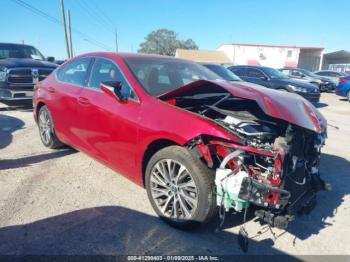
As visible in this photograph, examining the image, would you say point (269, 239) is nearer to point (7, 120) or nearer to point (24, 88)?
point (7, 120)

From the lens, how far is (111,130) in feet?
11.0

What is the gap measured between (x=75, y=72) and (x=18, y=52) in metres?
6.89

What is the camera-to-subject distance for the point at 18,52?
977cm

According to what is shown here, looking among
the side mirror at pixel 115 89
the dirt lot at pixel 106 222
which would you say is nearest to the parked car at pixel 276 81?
the dirt lot at pixel 106 222

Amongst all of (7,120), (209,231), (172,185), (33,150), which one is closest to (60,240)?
(172,185)

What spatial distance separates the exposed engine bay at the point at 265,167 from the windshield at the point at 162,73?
970 millimetres

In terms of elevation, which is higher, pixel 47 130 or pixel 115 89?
pixel 115 89

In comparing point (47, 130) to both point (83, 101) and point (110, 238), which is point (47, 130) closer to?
point (83, 101)

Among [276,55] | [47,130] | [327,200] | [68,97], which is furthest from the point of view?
[276,55]

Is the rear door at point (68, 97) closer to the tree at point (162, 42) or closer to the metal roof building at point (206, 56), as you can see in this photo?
the metal roof building at point (206, 56)

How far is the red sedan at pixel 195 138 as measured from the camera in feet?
8.00

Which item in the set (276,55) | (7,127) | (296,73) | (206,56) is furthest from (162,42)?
(7,127)

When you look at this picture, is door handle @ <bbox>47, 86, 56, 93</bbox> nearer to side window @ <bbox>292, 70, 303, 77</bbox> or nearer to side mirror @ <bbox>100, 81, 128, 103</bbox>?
side mirror @ <bbox>100, 81, 128, 103</bbox>

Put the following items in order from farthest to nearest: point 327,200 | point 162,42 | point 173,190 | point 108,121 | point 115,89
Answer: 1. point 162,42
2. point 327,200
3. point 108,121
4. point 115,89
5. point 173,190
